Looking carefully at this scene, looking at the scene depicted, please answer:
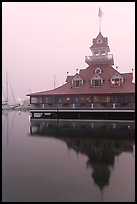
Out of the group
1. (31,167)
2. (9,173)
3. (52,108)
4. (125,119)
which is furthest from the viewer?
(52,108)

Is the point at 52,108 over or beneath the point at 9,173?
over

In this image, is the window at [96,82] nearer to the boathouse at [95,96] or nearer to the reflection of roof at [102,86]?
the boathouse at [95,96]

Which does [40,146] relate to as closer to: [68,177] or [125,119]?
[68,177]

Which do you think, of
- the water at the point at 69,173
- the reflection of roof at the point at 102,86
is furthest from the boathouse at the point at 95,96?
the water at the point at 69,173

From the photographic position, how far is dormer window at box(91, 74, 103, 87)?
35.2m

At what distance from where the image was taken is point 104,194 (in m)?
7.03

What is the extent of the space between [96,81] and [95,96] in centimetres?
281

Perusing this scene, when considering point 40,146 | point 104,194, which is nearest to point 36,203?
→ point 104,194

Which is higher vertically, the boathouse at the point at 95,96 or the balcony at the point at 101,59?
the balcony at the point at 101,59

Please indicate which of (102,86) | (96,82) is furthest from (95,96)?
(96,82)

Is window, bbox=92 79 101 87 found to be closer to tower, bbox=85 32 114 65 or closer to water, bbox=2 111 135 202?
tower, bbox=85 32 114 65

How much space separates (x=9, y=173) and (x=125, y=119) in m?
25.8

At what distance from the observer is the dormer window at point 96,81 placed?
116 feet

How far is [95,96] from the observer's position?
1347 inches
